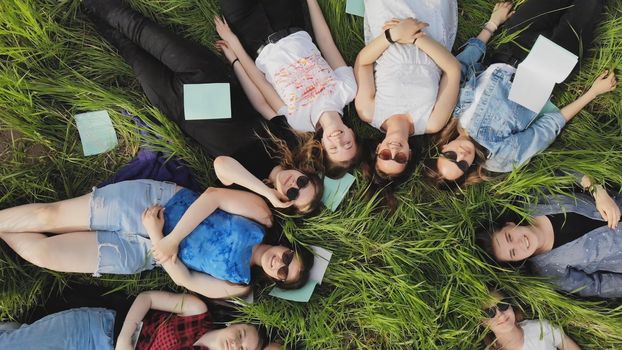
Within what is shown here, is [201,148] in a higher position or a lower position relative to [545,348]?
higher

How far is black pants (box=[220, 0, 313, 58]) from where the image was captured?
8.19 feet

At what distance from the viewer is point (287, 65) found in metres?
2.48

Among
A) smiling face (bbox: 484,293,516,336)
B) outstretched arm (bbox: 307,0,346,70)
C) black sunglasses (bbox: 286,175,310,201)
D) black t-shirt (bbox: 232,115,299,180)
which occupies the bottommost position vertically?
smiling face (bbox: 484,293,516,336)

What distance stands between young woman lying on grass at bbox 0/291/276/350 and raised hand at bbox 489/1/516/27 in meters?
2.36

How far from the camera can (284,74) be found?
248 cm

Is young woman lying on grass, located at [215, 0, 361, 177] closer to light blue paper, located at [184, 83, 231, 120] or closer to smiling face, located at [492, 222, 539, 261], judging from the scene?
light blue paper, located at [184, 83, 231, 120]

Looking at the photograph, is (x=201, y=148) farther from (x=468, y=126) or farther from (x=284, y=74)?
(x=468, y=126)

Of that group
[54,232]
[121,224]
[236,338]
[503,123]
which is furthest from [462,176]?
[54,232]

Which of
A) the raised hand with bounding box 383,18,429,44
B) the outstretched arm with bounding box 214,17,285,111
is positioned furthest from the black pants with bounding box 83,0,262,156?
the raised hand with bounding box 383,18,429,44

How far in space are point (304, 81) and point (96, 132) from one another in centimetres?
128

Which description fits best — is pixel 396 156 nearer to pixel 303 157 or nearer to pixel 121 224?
pixel 303 157

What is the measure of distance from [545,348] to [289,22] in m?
2.41

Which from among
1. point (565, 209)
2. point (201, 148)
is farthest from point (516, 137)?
point (201, 148)

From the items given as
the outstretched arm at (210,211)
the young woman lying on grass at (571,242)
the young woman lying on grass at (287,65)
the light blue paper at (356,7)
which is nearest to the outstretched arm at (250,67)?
the young woman lying on grass at (287,65)
